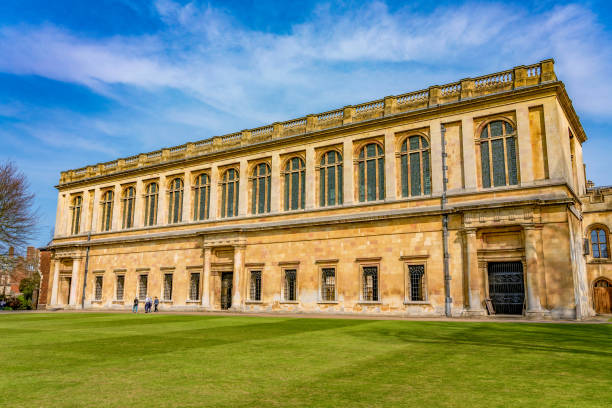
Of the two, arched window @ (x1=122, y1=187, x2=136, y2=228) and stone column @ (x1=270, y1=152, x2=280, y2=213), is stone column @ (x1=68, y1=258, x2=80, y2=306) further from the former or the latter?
stone column @ (x1=270, y1=152, x2=280, y2=213)

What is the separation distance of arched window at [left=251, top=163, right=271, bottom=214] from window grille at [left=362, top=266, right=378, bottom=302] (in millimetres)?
9600

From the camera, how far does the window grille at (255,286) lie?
35.0m

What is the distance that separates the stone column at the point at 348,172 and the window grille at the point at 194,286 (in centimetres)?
1433

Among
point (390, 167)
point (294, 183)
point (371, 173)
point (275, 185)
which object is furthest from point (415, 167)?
point (275, 185)

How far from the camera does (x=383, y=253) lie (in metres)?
29.9

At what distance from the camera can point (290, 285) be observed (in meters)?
33.4

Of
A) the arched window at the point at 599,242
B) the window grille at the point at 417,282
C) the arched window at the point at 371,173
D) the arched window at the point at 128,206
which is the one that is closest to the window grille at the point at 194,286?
the arched window at the point at 128,206

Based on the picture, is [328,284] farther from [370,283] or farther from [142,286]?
[142,286]

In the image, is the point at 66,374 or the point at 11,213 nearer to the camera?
the point at 66,374

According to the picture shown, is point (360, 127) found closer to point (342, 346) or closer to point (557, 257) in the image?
point (557, 257)

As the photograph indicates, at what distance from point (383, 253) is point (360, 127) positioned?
8771mm

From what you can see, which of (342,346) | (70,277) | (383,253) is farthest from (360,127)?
(70,277)

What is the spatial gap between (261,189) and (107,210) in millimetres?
18849

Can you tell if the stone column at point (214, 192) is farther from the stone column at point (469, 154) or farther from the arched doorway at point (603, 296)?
the arched doorway at point (603, 296)
